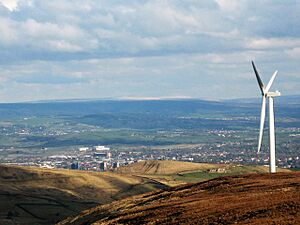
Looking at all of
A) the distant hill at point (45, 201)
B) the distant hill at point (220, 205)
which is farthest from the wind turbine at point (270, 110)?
the distant hill at point (45, 201)

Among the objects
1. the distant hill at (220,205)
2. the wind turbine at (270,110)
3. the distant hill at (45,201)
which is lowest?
the distant hill at (45,201)

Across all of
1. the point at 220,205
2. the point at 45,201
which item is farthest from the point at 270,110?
the point at 45,201

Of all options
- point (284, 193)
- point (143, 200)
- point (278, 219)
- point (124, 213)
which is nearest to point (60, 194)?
point (143, 200)

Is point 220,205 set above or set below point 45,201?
above

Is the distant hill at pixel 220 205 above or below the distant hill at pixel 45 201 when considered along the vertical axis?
above

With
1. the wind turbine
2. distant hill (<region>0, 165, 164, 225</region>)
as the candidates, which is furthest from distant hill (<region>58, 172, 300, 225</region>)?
distant hill (<region>0, 165, 164, 225</region>)

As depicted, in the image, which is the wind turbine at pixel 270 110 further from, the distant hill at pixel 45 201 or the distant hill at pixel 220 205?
the distant hill at pixel 45 201

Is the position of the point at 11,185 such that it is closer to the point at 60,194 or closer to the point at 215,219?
the point at 60,194

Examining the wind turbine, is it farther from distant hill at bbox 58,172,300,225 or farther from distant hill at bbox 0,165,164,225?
distant hill at bbox 0,165,164,225

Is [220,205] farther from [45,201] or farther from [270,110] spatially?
[45,201]
